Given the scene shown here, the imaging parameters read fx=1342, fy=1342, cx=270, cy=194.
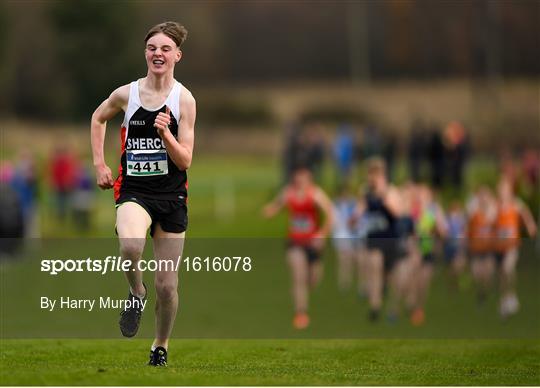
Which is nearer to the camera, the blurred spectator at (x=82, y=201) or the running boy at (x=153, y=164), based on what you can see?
the running boy at (x=153, y=164)

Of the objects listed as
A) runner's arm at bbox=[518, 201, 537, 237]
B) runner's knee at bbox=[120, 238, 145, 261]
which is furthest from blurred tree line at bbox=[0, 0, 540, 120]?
runner's knee at bbox=[120, 238, 145, 261]

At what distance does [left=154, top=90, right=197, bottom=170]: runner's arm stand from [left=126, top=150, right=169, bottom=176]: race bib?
148 mm

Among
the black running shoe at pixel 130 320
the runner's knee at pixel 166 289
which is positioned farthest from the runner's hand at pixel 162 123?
the black running shoe at pixel 130 320

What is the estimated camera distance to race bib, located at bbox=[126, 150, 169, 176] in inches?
423

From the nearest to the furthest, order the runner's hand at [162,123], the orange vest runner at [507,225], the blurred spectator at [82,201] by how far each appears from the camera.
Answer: the runner's hand at [162,123] → the orange vest runner at [507,225] → the blurred spectator at [82,201]

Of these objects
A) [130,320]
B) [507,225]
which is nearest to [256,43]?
[507,225]

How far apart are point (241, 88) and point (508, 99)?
1840 centimetres

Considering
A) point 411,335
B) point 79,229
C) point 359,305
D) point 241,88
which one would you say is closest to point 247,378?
point 411,335

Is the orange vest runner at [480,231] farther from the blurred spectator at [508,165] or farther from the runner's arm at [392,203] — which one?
the runner's arm at [392,203]

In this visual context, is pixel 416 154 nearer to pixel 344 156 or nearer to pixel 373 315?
pixel 344 156

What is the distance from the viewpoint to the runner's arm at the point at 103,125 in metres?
10.8

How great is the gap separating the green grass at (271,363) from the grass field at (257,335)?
0.01 meters

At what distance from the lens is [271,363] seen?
40.7 feet

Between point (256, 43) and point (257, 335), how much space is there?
45061 millimetres
